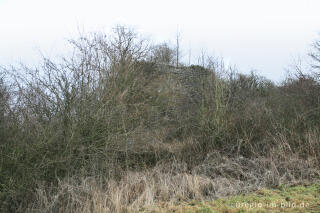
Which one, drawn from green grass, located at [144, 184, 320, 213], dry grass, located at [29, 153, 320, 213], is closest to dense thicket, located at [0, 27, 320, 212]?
dry grass, located at [29, 153, 320, 213]

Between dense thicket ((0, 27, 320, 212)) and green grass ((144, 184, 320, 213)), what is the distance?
112cm

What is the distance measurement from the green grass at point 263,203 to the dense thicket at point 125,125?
1121mm

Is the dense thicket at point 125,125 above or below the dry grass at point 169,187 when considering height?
above

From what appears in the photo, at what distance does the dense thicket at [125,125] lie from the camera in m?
5.09

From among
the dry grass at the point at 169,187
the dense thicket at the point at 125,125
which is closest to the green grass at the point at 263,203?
the dry grass at the point at 169,187

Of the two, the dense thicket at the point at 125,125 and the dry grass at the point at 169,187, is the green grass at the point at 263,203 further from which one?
the dense thicket at the point at 125,125

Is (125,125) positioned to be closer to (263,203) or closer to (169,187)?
(169,187)

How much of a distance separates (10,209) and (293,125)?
735 cm

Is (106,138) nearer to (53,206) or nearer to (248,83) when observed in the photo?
(53,206)

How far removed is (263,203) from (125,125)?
13.3ft

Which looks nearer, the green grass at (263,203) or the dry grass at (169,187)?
the green grass at (263,203)

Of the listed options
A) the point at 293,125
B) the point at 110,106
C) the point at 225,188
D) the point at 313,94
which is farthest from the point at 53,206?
the point at 313,94

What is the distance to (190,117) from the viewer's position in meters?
8.70

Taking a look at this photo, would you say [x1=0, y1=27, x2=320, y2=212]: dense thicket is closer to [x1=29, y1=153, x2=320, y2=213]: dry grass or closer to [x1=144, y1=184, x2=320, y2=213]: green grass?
[x1=29, y1=153, x2=320, y2=213]: dry grass
